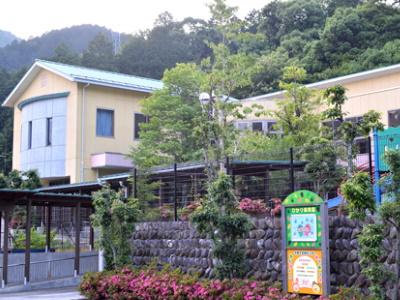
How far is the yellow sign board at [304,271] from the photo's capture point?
421 inches

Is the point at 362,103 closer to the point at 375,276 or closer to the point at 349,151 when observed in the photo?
the point at 349,151

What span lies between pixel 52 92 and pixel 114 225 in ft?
63.5

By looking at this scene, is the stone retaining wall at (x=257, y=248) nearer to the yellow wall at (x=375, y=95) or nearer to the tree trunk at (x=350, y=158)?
the tree trunk at (x=350, y=158)

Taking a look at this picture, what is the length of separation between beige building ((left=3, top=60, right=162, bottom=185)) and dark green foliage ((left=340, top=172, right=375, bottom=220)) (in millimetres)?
23303

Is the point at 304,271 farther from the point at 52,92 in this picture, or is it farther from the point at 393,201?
the point at 52,92

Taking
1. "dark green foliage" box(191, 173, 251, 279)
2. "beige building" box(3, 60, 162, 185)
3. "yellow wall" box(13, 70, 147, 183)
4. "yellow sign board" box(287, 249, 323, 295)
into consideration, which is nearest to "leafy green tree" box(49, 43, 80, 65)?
"beige building" box(3, 60, 162, 185)

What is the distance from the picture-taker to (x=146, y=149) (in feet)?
87.9

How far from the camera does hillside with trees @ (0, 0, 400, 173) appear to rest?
4066 centimetres

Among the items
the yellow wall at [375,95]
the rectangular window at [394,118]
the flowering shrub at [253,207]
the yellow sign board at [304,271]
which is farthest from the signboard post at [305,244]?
the yellow wall at [375,95]

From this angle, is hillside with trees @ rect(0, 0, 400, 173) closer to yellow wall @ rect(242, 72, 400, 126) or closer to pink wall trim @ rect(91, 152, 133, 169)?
yellow wall @ rect(242, 72, 400, 126)

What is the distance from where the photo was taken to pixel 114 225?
1568 centimetres

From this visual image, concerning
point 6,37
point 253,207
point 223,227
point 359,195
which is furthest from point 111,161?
point 6,37

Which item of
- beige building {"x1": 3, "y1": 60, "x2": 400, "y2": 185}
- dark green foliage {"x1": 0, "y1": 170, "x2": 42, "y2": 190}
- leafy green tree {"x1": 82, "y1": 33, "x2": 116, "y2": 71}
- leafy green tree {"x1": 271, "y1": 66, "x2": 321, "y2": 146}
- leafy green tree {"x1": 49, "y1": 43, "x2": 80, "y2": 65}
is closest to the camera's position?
leafy green tree {"x1": 271, "y1": 66, "x2": 321, "y2": 146}

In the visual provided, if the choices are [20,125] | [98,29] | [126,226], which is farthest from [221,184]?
[98,29]
